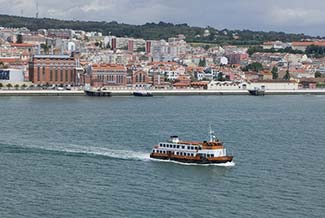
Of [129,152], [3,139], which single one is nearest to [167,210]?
[129,152]

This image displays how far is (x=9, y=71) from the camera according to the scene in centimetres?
3925

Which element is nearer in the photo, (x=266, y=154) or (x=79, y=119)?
(x=266, y=154)

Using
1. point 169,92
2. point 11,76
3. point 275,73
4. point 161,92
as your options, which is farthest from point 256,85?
point 11,76

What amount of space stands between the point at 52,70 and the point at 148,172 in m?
27.5

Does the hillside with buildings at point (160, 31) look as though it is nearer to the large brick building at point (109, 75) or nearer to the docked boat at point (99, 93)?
the large brick building at point (109, 75)

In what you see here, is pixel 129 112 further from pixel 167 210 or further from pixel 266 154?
pixel 167 210

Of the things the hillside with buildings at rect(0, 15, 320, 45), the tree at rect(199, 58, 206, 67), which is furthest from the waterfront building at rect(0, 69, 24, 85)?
the hillside with buildings at rect(0, 15, 320, 45)

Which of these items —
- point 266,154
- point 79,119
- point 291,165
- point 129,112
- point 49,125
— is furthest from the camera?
point 129,112

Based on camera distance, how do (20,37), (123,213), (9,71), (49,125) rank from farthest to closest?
(20,37) → (9,71) → (49,125) → (123,213)

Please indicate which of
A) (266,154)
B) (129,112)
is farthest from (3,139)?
(129,112)

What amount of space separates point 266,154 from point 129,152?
2.20 m

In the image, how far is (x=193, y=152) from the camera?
1312 centimetres

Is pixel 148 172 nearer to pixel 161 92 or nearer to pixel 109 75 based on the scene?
pixel 161 92

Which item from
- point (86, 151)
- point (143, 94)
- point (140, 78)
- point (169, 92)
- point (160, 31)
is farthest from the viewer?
point (160, 31)
